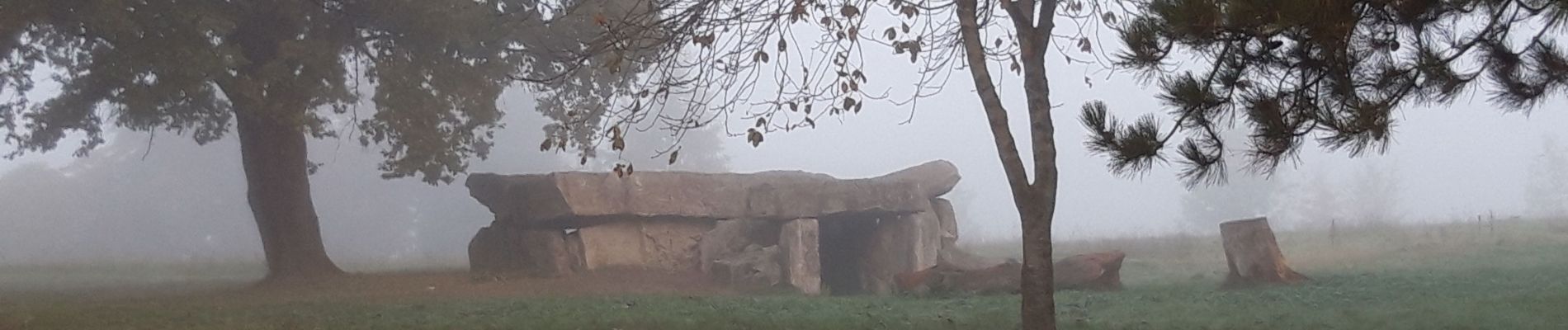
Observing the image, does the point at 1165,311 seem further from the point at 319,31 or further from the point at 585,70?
the point at 319,31

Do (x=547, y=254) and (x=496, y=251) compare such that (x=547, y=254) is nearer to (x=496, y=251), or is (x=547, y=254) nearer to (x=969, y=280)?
(x=496, y=251)

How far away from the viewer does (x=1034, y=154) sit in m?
7.22

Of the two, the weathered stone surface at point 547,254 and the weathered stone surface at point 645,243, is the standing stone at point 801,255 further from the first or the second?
the weathered stone surface at point 547,254

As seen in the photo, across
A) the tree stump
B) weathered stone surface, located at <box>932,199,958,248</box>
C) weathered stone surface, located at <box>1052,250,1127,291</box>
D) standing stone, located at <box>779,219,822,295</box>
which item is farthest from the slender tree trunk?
the tree stump

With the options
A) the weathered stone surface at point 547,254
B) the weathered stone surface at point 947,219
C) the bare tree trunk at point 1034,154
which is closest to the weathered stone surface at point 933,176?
the weathered stone surface at point 947,219

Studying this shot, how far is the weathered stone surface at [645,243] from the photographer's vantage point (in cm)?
1609

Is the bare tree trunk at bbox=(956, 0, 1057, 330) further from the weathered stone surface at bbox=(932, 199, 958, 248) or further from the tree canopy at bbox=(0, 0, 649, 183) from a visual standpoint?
the weathered stone surface at bbox=(932, 199, 958, 248)

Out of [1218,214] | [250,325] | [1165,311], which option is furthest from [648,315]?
[1218,214]

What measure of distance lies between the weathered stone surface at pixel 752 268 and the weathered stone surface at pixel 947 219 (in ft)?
10.6

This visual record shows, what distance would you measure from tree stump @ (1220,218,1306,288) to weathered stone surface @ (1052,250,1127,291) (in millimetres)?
1011

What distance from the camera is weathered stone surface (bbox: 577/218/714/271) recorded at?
16094mm

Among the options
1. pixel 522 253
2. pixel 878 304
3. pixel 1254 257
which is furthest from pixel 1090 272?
pixel 522 253

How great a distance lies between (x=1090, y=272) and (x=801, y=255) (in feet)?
12.8

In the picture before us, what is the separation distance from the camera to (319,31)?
14438 millimetres
